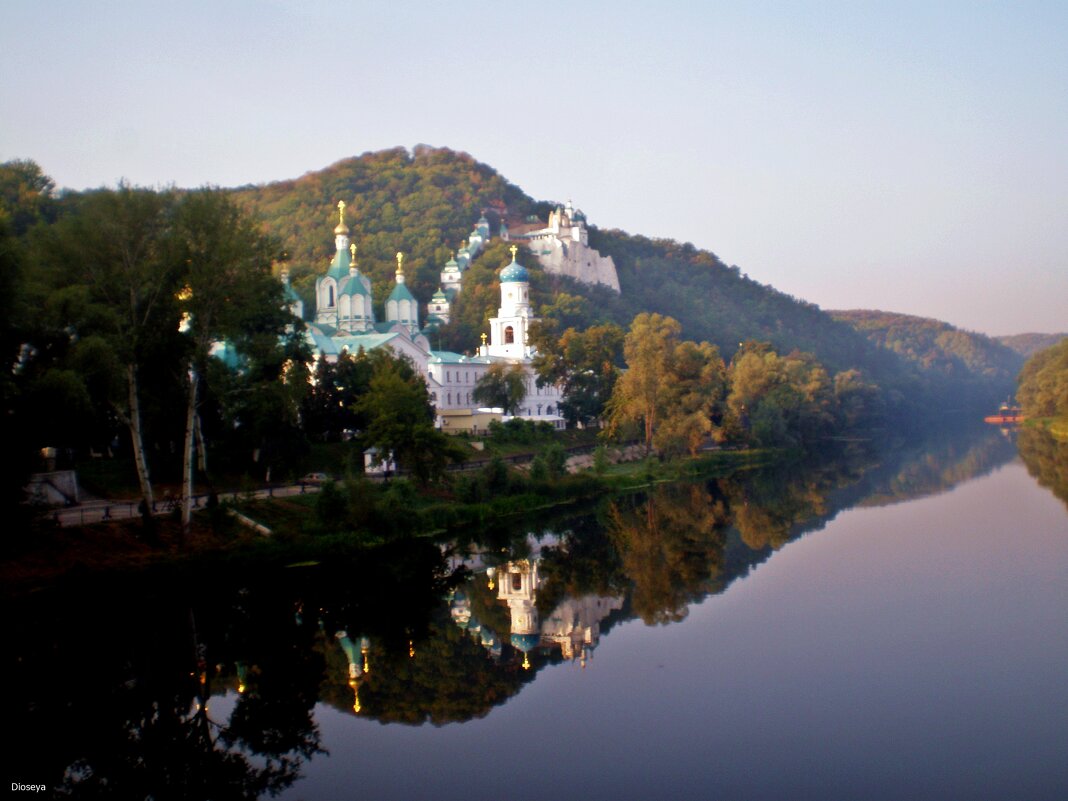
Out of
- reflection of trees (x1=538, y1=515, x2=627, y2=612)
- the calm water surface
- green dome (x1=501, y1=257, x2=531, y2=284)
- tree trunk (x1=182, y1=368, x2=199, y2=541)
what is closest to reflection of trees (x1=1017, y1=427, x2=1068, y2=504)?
the calm water surface

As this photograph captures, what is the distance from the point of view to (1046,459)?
145ft

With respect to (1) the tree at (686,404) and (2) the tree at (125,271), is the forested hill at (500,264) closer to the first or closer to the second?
(1) the tree at (686,404)

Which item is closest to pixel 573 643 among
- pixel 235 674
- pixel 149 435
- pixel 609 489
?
pixel 235 674

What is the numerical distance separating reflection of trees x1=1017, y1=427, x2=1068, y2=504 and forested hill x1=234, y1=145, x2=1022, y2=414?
2794 cm

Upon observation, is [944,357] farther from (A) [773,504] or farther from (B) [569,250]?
(A) [773,504]

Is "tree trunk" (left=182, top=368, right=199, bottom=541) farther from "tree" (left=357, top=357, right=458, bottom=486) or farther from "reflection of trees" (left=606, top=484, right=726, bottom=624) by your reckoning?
"reflection of trees" (left=606, top=484, right=726, bottom=624)

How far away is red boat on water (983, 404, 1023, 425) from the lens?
85762 millimetres

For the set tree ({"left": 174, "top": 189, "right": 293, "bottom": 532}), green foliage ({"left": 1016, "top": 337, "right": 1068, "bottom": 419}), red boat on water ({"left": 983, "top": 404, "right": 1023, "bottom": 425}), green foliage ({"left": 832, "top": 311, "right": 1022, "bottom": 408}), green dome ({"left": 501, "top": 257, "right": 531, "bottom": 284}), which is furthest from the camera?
green foliage ({"left": 832, "top": 311, "right": 1022, "bottom": 408})

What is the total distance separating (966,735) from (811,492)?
24.3 m

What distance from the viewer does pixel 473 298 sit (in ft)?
235

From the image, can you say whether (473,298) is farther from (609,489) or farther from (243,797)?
(243,797)

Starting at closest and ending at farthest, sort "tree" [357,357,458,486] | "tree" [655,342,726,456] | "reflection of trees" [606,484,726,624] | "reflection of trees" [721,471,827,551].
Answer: "reflection of trees" [606,484,726,624]
"reflection of trees" [721,471,827,551]
"tree" [357,357,458,486]
"tree" [655,342,726,456]

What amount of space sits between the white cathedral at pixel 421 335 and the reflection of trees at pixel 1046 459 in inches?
785

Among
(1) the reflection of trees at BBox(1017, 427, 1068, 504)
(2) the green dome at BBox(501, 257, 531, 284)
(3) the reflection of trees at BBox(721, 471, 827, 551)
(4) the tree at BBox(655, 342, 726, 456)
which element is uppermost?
(2) the green dome at BBox(501, 257, 531, 284)
